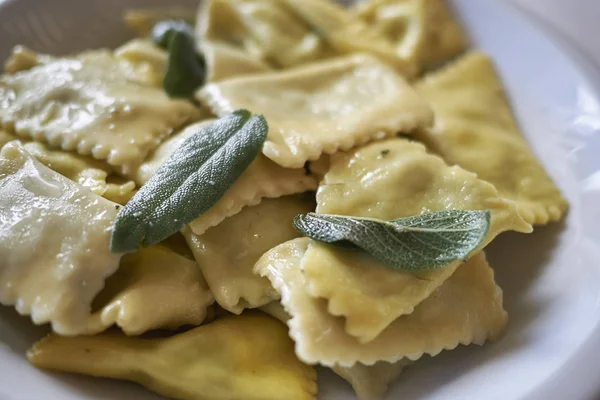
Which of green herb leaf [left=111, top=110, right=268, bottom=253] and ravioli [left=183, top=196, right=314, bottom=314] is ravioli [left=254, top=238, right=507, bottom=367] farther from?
green herb leaf [left=111, top=110, right=268, bottom=253]

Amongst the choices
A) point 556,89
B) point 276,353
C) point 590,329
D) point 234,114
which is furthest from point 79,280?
point 556,89

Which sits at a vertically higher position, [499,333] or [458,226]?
[458,226]

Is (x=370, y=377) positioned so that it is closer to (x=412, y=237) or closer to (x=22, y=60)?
(x=412, y=237)

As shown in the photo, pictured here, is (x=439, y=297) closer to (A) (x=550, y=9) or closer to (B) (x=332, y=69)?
(B) (x=332, y=69)

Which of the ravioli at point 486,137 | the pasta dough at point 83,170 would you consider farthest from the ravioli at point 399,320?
the pasta dough at point 83,170

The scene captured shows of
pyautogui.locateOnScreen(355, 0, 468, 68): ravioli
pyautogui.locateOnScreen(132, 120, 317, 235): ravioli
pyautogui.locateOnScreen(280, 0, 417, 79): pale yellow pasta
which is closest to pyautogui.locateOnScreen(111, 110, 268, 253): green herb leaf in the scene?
pyautogui.locateOnScreen(132, 120, 317, 235): ravioli

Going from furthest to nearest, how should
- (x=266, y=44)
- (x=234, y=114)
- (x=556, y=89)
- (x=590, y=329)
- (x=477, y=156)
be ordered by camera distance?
1. (x=266, y=44)
2. (x=556, y=89)
3. (x=477, y=156)
4. (x=234, y=114)
5. (x=590, y=329)

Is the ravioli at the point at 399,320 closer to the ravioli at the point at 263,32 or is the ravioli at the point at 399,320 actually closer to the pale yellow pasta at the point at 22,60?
the ravioli at the point at 263,32
